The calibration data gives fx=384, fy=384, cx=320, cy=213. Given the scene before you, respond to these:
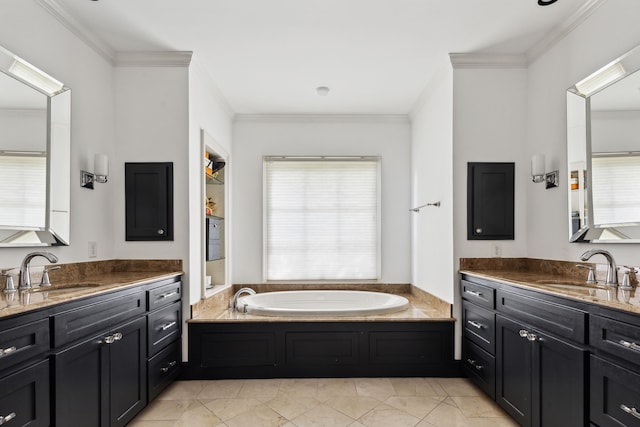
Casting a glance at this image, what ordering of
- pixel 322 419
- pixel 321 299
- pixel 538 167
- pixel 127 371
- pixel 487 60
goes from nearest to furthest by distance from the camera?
pixel 127 371 → pixel 322 419 → pixel 538 167 → pixel 487 60 → pixel 321 299

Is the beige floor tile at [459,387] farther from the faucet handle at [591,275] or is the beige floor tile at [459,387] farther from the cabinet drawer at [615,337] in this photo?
the cabinet drawer at [615,337]

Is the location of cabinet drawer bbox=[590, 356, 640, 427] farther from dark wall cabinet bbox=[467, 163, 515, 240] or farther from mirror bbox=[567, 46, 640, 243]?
dark wall cabinet bbox=[467, 163, 515, 240]

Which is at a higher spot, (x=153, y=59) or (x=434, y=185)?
(x=153, y=59)

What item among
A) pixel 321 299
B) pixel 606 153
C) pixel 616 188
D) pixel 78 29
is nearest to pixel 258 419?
pixel 321 299

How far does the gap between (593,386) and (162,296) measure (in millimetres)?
2476

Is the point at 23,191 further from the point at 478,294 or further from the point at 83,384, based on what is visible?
the point at 478,294

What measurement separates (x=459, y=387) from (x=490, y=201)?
1435mm

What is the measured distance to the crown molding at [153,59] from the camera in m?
2.95

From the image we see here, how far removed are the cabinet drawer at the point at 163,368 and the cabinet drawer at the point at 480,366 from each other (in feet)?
7.29

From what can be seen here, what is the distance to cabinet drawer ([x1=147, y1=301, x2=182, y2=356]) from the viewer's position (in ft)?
8.25

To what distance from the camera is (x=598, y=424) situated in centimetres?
158

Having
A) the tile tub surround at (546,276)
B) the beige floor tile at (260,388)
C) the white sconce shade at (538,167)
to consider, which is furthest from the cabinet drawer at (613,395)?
the beige floor tile at (260,388)

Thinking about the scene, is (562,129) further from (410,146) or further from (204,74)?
(204,74)

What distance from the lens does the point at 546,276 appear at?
260cm
